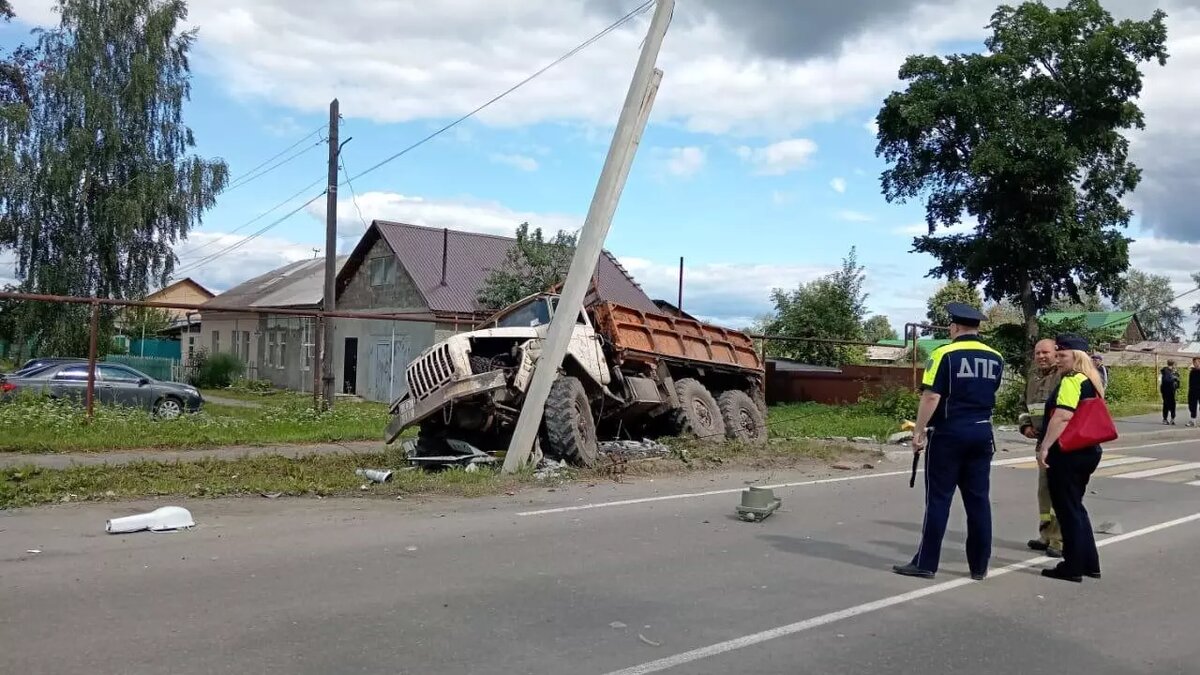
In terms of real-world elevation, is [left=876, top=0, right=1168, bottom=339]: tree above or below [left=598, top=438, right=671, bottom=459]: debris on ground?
above

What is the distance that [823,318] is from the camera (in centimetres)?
3206

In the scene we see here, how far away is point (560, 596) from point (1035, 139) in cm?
1947

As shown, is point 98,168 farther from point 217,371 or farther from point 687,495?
point 687,495

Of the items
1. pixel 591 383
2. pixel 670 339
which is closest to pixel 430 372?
pixel 591 383

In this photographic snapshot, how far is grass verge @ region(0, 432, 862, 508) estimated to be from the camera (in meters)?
9.64

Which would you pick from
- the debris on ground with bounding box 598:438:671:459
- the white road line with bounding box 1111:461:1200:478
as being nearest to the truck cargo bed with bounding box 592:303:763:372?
the debris on ground with bounding box 598:438:671:459

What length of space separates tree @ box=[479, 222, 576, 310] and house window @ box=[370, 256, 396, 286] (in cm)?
361

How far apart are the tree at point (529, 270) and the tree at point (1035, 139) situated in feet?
32.9

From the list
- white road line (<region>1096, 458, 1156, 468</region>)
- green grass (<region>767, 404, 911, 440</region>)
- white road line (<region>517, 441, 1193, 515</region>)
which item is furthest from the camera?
green grass (<region>767, 404, 911, 440</region>)

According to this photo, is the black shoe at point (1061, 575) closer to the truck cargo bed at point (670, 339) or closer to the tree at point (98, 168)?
the truck cargo bed at point (670, 339)

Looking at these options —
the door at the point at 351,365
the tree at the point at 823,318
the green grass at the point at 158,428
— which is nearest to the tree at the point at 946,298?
the tree at the point at 823,318

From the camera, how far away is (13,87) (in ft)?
103

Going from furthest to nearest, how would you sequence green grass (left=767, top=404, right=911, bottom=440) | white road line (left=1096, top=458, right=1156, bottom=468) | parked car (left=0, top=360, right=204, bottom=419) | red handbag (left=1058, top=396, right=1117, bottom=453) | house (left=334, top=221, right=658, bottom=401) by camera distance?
house (left=334, top=221, right=658, bottom=401) < green grass (left=767, top=404, right=911, bottom=440) < parked car (left=0, top=360, right=204, bottom=419) < white road line (left=1096, top=458, right=1156, bottom=468) < red handbag (left=1058, top=396, right=1117, bottom=453)

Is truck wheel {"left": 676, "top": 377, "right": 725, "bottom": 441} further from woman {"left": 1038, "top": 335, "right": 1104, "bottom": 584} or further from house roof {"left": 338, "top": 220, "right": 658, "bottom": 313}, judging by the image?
house roof {"left": 338, "top": 220, "right": 658, "bottom": 313}
